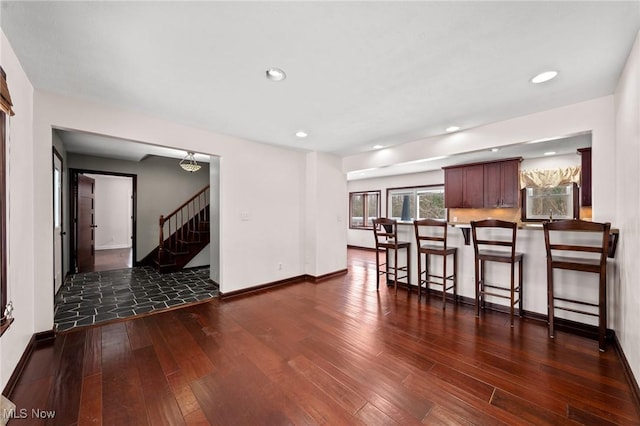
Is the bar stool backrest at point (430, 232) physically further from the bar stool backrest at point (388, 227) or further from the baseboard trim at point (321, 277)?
the baseboard trim at point (321, 277)

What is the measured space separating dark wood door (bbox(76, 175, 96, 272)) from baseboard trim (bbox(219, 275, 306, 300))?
12.8 ft

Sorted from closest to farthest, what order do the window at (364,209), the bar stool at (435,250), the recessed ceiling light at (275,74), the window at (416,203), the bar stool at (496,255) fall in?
the recessed ceiling light at (275,74) < the bar stool at (496,255) < the bar stool at (435,250) < the window at (416,203) < the window at (364,209)

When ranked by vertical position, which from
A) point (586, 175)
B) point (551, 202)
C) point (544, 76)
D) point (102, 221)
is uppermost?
point (544, 76)

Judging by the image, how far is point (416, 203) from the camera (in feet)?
25.0

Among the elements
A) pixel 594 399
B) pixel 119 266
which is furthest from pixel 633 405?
pixel 119 266

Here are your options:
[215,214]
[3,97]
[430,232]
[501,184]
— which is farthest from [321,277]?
[501,184]

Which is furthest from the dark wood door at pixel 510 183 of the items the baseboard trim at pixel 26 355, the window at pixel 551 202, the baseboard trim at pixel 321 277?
the baseboard trim at pixel 26 355

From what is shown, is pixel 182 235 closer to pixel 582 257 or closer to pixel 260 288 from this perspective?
pixel 260 288

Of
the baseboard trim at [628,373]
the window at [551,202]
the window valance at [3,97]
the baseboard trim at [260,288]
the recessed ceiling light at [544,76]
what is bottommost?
the baseboard trim at [260,288]

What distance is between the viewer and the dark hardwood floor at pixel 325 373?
1592 millimetres

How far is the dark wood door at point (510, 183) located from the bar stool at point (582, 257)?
117 inches

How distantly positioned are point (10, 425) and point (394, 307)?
11.3 feet

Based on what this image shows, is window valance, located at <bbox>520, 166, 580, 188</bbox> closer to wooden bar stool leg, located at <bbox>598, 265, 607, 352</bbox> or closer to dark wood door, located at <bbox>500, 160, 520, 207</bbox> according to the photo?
dark wood door, located at <bbox>500, 160, 520, 207</bbox>

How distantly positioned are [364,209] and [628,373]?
723cm
